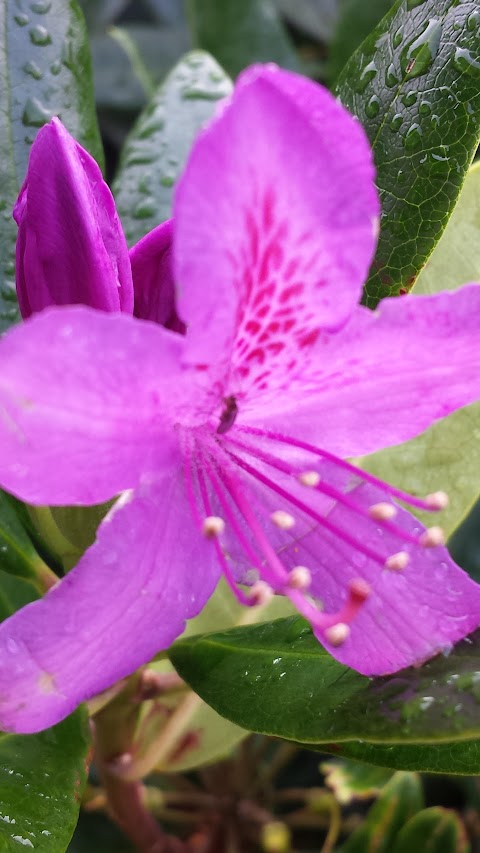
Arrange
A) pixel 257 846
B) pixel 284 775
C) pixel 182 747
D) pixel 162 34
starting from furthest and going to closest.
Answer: pixel 162 34 → pixel 284 775 → pixel 257 846 → pixel 182 747

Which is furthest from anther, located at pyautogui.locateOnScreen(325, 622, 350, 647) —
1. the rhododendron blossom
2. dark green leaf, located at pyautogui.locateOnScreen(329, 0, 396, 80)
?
dark green leaf, located at pyautogui.locateOnScreen(329, 0, 396, 80)

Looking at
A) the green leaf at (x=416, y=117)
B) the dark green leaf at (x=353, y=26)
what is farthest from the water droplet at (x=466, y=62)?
the dark green leaf at (x=353, y=26)

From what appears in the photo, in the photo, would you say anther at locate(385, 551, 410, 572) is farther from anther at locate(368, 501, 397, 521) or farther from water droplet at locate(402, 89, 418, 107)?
water droplet at locate(402, 89, 418, 107)

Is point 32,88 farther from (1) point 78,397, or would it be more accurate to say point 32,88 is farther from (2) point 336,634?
(2) point 336,634

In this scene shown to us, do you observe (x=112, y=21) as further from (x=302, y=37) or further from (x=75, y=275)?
(x=75, y=275)

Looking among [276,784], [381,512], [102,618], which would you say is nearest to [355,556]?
[381,512]

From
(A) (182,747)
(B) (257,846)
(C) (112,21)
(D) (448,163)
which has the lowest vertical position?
(B) (257,846)

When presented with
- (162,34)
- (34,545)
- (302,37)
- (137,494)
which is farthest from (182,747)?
(302,37)
